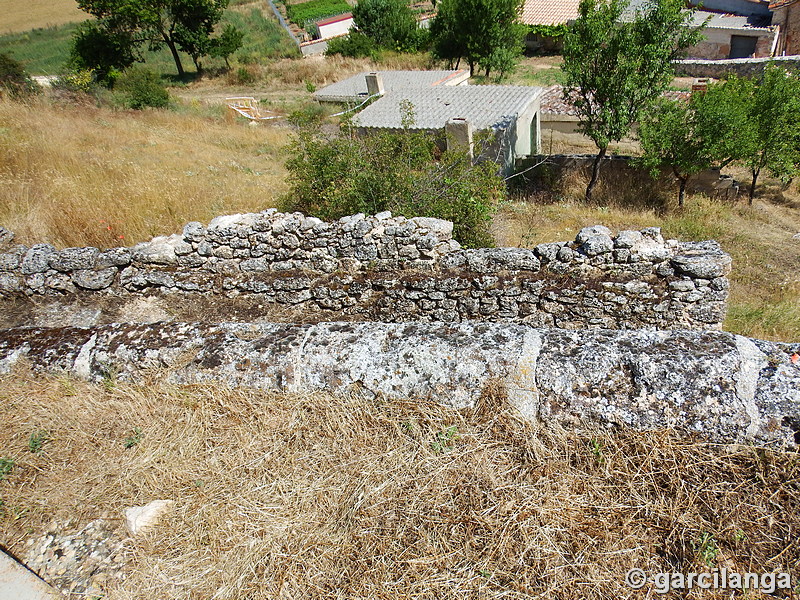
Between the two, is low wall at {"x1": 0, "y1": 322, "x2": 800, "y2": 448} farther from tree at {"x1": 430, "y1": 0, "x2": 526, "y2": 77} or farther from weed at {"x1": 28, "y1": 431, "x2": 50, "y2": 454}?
tree at {"x1": 430, "y1": 0, "x2": 526, "y2": 77}

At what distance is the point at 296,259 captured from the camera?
5469mm

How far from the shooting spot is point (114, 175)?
8.95 m

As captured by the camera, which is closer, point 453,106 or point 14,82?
point 14,82

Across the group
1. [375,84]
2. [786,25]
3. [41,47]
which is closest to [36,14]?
[41,47]

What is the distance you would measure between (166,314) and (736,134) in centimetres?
1401

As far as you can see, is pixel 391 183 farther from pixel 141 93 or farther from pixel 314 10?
pixel 314 10

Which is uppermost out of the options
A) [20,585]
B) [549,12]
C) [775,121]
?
[549,12]

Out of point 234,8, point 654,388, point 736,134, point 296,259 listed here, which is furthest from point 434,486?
point 234,8

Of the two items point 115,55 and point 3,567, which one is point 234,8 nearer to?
point 115,55

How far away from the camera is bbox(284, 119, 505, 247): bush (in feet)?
23.5

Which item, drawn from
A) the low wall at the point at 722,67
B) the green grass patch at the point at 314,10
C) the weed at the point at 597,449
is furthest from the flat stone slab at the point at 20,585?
the green grass patch at the point at 314,10

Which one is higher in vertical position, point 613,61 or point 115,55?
point 115,55

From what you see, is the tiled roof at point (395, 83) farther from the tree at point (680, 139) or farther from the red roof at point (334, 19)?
the red roof at point (334, 19)

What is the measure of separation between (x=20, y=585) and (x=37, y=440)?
3.15 ft
